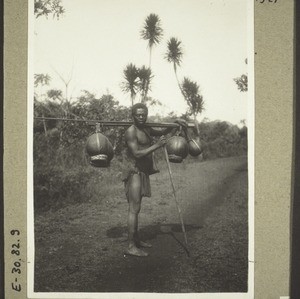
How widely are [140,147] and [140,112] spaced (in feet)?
0.39

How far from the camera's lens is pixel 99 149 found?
45.6 inches

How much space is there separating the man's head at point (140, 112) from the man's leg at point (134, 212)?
0.19 meters

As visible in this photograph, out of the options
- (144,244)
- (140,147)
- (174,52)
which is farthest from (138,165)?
(174,52)

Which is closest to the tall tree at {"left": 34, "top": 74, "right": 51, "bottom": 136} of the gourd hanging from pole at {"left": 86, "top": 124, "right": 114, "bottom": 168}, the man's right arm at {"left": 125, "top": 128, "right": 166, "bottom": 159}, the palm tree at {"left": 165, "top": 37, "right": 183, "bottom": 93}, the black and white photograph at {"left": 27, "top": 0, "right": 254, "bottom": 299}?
the black and white photograph at {"left": 27, "top": 0, "right": 254, "bottom": 299}

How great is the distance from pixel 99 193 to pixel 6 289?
17.4 inches

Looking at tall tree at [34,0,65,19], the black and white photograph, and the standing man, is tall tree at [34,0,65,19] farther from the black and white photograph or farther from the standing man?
the standing man

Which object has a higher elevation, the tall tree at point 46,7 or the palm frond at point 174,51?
the tall tree at point 46,7

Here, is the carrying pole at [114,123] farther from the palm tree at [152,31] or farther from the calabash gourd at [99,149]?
the palm tree at [152,31]

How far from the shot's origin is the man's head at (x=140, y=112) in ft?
3.96

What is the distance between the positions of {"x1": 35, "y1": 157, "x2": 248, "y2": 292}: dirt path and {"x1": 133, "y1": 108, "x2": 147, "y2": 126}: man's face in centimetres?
19

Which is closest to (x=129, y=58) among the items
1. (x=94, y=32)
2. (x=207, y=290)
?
(x=94, y=32)

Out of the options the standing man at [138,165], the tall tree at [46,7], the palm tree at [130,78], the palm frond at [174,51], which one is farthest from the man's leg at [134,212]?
the tall tree at [46,7]

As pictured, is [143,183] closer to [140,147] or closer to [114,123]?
[140,147]

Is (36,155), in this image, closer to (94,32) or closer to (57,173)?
(57,173)
